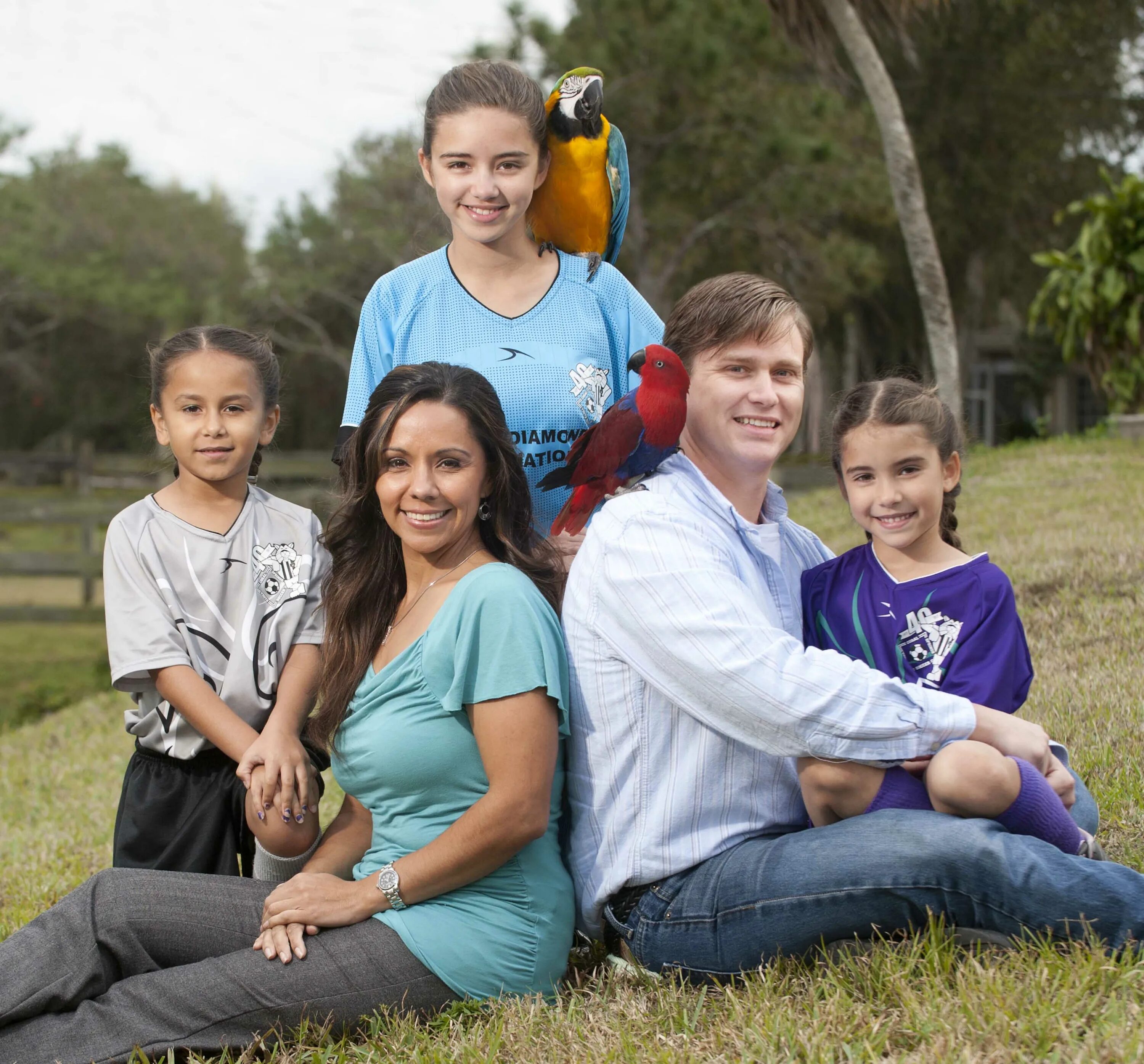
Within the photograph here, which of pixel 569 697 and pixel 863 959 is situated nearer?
pixel 863 959

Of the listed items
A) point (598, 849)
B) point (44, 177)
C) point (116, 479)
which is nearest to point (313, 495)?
point (598, 849)

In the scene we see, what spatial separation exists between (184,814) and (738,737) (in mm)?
1378

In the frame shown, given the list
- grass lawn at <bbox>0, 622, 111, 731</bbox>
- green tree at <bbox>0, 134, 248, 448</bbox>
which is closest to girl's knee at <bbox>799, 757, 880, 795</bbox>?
grass lawn at <bbox>0, 622, 111, 731</bbox>

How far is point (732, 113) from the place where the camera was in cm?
1916

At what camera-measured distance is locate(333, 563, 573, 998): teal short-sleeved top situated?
89.1 inches

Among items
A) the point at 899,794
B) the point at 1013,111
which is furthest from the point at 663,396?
the point at 1013,111

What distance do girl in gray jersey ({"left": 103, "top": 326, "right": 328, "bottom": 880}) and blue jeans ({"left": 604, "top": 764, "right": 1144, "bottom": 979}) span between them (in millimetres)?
904

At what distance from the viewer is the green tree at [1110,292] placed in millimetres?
12352

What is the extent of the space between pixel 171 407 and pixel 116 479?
2293cm

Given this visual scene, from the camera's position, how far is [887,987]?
213 cm

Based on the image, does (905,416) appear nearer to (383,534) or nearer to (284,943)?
(383,534)

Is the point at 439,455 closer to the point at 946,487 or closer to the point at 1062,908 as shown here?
the point at 946,487

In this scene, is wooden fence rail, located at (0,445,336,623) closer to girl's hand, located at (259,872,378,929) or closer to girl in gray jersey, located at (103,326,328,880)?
girl in gray jersey, located at (103,326,328,880)

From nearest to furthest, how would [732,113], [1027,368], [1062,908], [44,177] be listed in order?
[1062,908] → [732,113] → [1027,368] → [44,177]
